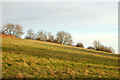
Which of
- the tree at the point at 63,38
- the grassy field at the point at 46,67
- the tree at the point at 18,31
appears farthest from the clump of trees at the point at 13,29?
the grassy field at the point at 46,67

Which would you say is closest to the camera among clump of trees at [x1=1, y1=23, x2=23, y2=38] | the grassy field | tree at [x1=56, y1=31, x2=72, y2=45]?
the grassy field

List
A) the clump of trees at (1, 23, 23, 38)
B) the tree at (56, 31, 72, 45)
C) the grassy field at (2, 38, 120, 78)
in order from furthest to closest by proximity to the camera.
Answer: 1. the tree at (56, 31, 72, 45)
2. the clump of trees at (1, 23, 23, 38)
3. the grassy field at (2, 38, 120, 78)

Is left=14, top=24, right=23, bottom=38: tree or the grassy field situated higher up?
left=14, top=24, right=23, bottom=38: tree

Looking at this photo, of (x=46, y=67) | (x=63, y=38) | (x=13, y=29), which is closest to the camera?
(x=46, y=67)

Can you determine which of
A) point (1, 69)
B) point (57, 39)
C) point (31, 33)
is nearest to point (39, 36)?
point (31, 33)

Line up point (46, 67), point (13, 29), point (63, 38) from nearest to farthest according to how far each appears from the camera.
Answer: point (46, 67) < point (13, 29) < point (63, 38)

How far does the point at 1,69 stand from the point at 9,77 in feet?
5.03

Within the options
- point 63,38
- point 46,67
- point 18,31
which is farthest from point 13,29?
point 46,67

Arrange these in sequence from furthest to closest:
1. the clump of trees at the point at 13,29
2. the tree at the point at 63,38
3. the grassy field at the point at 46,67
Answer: the tree at the point at 63,38, the clump of trees at the point at 13,29, the grassy field at the point at 46,67

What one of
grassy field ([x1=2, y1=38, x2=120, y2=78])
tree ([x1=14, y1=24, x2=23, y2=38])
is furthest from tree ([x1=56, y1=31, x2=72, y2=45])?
grassy field ([x1=2, y1=38, x2=120, y2=78])

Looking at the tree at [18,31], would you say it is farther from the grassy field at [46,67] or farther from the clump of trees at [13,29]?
the grassy field at [46,67]

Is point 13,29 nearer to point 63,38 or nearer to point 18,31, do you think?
point 18,31

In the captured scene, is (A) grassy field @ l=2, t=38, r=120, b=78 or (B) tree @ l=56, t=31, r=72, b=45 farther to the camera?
(B) tree @ l=56, t=31, r=72, b=45

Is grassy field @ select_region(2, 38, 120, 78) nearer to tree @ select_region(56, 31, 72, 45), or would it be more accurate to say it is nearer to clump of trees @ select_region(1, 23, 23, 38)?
clump of trees @ select_region(1, 23, 23, 38)
